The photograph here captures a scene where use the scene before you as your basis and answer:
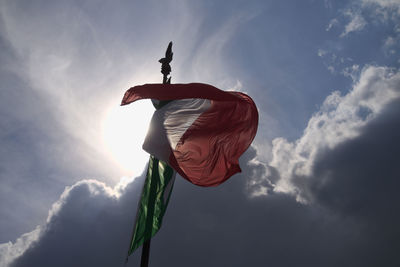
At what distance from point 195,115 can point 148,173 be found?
384 cm

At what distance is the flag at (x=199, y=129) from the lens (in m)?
12.3

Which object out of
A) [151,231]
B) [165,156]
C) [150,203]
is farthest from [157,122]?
[151,231]

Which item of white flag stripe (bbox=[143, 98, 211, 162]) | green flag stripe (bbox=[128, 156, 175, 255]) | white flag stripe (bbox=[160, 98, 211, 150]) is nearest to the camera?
green flag stripe (bbox=[128, 156, 175, 255])

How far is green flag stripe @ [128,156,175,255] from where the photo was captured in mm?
11406

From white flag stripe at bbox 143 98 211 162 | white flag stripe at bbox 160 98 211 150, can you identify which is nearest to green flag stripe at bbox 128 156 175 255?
white flag stripe at bbox 143 98 211 162

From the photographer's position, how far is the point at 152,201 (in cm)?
1191

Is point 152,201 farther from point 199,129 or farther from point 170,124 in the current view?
point 199,129

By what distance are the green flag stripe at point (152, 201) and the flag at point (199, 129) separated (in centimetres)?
109

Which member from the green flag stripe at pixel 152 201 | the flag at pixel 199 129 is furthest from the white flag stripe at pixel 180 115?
the green flag stripe at pixel 152 201

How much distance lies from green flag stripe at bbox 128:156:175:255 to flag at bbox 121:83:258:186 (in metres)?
1.09

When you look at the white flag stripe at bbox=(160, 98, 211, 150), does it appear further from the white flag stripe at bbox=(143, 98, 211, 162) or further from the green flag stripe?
the green flag stripe

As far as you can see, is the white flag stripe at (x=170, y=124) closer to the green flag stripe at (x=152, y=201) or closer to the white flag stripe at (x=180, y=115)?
the white flag stripe at (x=180, y=115)

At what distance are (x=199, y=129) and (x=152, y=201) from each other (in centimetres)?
426

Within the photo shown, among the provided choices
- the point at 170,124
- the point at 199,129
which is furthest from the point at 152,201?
the point at 199,129
